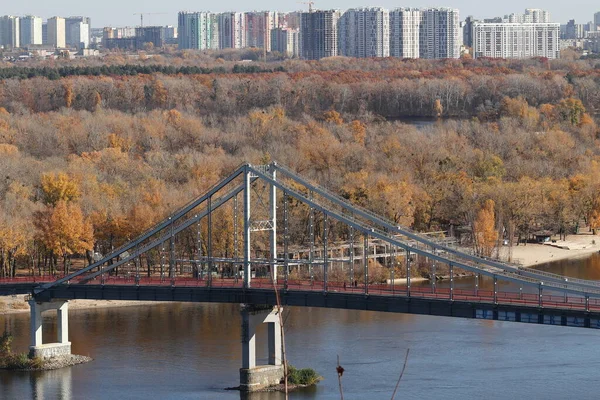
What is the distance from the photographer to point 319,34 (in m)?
176

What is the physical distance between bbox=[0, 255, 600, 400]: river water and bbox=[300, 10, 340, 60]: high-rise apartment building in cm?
12487

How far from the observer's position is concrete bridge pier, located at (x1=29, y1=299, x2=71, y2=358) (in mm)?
43219

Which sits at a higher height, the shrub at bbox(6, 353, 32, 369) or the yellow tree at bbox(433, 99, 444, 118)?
the yellow tree at bbox(433, 99, 444, 118)

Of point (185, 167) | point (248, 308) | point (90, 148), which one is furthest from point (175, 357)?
point (90, 148)

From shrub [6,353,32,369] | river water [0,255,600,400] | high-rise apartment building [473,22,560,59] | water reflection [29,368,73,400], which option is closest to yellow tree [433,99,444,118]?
high-rise apartment building [473,22,560,59]

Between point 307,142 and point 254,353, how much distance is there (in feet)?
140

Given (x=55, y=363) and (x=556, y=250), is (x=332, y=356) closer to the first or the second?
(x=55, y=363)

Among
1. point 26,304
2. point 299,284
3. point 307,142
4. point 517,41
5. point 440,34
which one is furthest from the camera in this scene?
point 517,41

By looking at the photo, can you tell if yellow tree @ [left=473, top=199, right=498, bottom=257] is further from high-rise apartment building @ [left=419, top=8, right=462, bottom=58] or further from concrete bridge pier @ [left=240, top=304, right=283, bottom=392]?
high-rise apartment building @ [left=419, top=8, right=462, bottom=58]

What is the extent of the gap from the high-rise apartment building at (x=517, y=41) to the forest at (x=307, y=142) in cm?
2591

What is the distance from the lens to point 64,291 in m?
44.5

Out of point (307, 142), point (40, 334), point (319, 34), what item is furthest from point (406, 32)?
point (40, 334)

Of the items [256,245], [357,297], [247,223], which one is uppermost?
[247,223]

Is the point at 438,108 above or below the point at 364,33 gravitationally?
below
